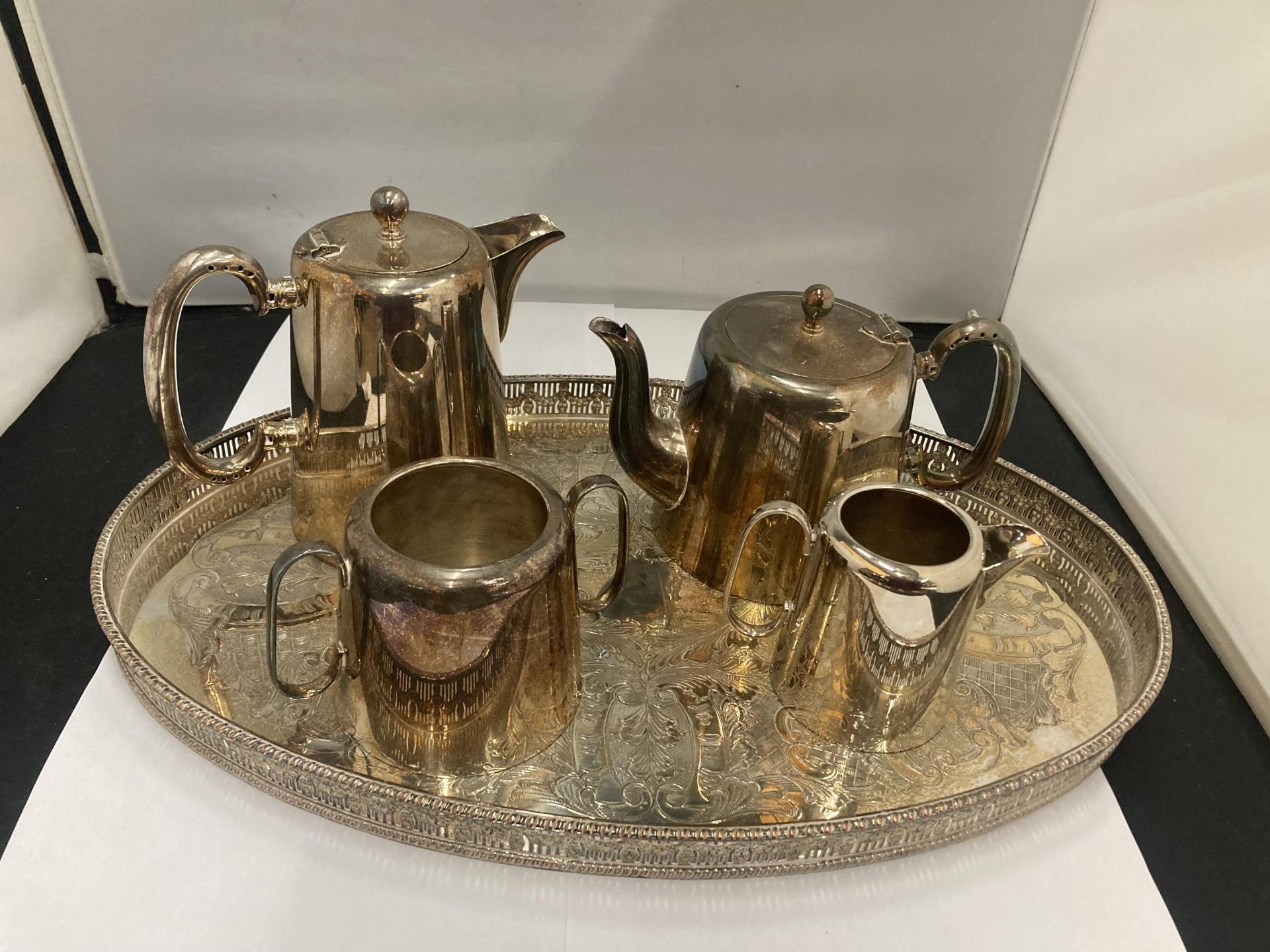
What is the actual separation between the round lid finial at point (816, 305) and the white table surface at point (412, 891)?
316 millimetres

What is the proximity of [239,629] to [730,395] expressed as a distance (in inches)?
13.6

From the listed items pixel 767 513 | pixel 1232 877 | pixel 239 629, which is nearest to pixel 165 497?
pixel 239 629

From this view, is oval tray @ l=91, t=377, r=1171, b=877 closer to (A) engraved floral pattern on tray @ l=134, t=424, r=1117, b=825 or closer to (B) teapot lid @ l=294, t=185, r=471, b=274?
(A) engraved floral pattern on tray @ l=134, t=424, r=1117, b=825

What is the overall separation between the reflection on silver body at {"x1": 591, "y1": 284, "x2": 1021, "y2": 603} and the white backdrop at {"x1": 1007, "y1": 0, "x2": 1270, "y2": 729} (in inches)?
8.7

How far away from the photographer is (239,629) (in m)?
0.62

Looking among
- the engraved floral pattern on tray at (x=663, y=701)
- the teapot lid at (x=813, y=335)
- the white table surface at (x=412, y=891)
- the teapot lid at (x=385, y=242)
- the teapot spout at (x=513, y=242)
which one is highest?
the teapot lid at (x=385, y=242)

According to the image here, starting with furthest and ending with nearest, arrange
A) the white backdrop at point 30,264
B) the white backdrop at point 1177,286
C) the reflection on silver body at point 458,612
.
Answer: the white backdrop at point 30,264
the white backdrop at point 1177,286
the reflection on silver body at point 458,612

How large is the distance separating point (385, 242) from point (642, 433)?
0.66 ft

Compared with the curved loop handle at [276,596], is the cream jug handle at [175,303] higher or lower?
higher

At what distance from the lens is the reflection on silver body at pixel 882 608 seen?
505 mm

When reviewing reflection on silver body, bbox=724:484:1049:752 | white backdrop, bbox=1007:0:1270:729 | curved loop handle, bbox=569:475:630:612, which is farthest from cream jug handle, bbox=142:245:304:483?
white backdrop, bbox=1007:0:1270:729

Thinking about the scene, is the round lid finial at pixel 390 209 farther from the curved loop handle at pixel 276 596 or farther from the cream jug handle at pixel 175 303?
the curved loop handle at pixel 276 596

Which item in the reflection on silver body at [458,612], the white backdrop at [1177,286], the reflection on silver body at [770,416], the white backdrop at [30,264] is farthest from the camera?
the white backdrop at [30,264]

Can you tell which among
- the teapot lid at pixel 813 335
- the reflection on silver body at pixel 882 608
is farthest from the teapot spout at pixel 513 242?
the reflection on silver body at pixel 882 608
